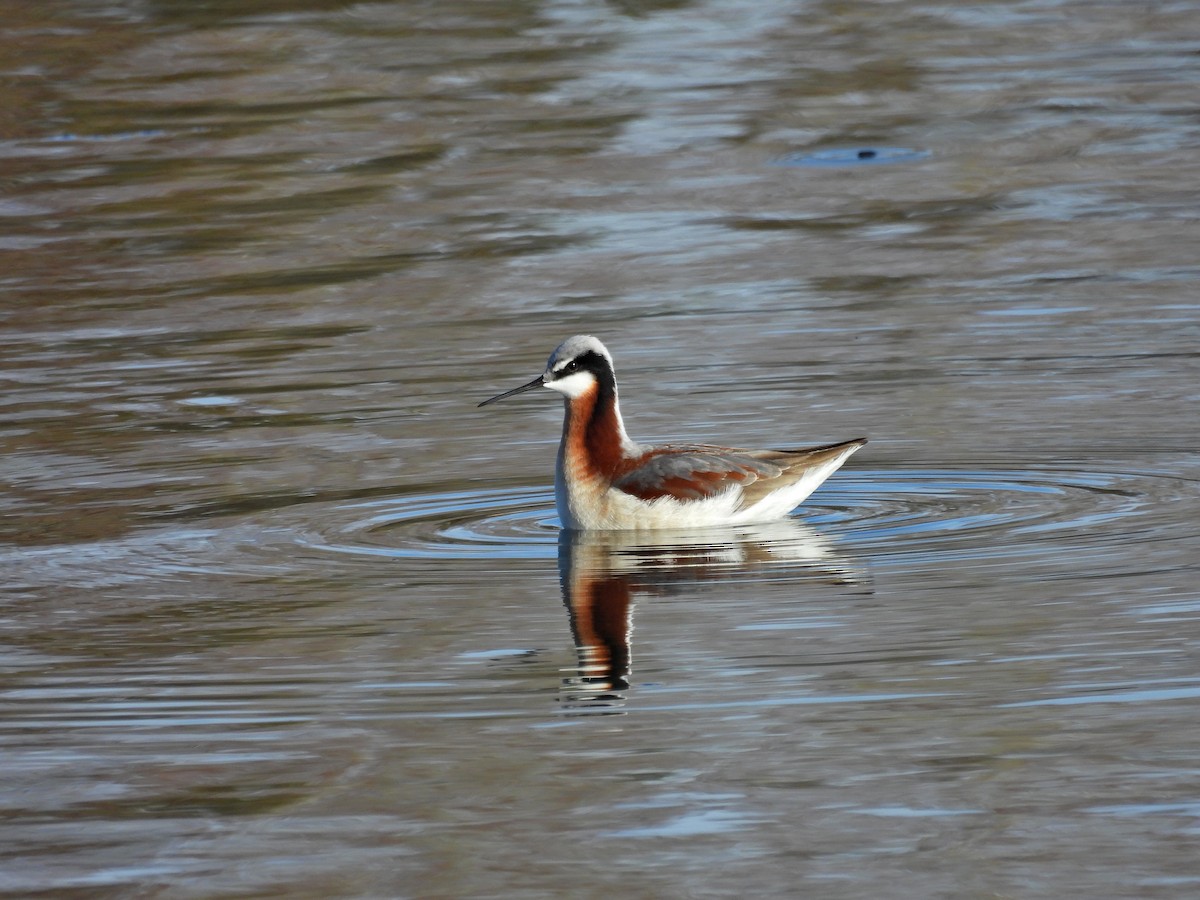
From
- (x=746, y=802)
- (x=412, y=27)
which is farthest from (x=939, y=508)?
(x=412, y=27)

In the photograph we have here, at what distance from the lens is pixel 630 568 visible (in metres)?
10.9

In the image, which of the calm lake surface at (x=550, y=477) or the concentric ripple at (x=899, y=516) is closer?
the calm lake surface at (x=550, y=477)

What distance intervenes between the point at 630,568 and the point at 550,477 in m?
2.05

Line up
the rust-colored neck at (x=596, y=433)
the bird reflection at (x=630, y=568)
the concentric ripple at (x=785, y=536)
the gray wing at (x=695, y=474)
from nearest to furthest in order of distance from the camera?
1. the bird reflection at (x=630, y=568)
2. the concentric ripple at (x=785, y=536)
3. the gray wing at (x=695, y=474)
4. the rust-colored neck at (x=596, y=433)

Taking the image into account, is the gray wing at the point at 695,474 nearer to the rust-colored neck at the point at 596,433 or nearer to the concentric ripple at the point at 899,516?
the rust-colored neck at the point at 596,433

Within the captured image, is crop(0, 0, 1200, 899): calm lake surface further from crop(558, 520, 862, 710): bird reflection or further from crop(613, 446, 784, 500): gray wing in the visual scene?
crop(613, 446, 784, 500): gray wing

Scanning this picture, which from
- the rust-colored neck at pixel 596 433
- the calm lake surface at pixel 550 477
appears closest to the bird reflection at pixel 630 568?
the calm lake surface at pixel 550 477

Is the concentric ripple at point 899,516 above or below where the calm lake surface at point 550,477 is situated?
below

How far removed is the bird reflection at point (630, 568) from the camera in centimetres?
902

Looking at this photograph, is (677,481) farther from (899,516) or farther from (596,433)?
(899,516)

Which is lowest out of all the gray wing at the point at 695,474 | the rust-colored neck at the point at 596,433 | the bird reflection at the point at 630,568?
the bird reflection at the point at 630,568

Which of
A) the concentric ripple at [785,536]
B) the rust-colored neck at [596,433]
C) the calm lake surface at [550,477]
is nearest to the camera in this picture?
the calm lake surface at [550,477]

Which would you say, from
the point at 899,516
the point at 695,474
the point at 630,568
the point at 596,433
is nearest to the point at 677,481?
the point at 695,474

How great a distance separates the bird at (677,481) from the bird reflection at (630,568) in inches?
3.2
